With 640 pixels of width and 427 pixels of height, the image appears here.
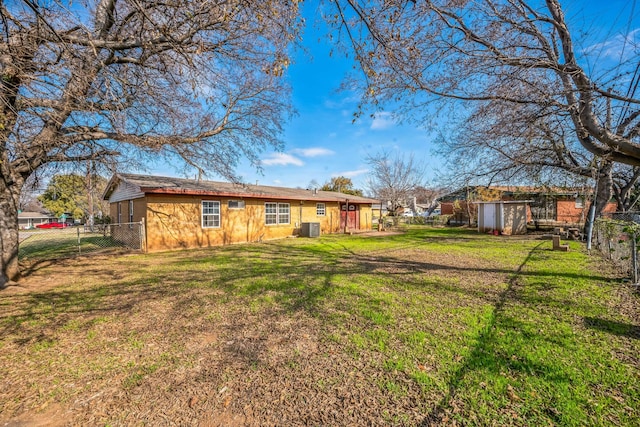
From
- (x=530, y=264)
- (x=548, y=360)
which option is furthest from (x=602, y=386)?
(x=530, y=264)

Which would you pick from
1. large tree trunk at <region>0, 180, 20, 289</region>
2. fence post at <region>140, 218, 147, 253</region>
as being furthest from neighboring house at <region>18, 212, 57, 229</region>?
large tree trunk at <region>0, 180, 20, 289</region>

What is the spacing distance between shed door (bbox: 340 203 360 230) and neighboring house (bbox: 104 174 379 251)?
1.36 meters

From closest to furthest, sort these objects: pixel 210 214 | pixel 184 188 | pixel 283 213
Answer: pixel 184 188
pixel 210 214
pixel 283 213

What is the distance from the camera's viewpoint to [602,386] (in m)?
2.45

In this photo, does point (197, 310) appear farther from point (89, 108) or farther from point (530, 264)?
point (530, 264)

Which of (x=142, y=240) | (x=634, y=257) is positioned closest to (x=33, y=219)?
(x=142, y=240)

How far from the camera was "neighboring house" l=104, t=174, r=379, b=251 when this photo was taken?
10852 mm

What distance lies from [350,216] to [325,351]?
16883 mm

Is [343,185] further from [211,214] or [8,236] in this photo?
[8,236]

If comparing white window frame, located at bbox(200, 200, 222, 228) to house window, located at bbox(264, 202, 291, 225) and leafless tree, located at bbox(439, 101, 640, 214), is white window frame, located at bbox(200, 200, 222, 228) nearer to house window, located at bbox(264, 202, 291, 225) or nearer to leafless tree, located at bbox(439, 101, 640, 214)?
house window, located at bbox(264, 202, 291, 225)

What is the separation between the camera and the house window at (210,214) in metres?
12.2

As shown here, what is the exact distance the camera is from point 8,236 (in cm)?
645

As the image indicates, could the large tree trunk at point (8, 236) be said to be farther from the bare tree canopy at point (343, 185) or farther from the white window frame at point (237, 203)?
the bare tree canopy at point (343, 185)

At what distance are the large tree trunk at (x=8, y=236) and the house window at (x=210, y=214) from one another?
6.00 metres
